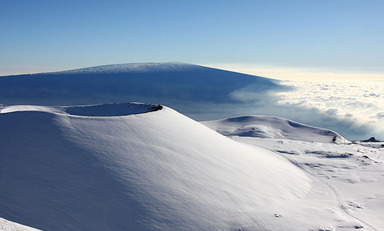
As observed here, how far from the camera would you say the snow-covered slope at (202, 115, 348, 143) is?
1692 inches

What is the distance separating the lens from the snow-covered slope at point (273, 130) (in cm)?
4297

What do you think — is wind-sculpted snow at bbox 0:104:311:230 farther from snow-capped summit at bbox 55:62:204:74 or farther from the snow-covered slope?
snow-capped summit at bbox 55:62:204:74

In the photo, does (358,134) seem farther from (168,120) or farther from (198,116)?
(168,120)

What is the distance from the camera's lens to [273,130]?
48812 millimetres

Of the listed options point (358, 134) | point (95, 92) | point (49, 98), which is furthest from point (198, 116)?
point (358, 134)

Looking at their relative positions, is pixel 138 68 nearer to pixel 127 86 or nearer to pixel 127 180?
pixel 127 86

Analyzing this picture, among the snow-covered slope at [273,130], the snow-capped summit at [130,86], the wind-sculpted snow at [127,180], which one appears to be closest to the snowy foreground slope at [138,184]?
the wind-sculpted snow at [127,180]

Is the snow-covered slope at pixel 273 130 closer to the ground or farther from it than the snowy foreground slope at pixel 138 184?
closer to the ground

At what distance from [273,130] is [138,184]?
41869 millimetres

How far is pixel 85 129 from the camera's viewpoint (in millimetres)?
11773

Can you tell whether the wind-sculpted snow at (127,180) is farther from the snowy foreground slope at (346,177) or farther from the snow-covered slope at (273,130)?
the snow-covered slope at (273,130)

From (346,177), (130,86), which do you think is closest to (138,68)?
(130,86)

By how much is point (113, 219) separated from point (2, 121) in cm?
749

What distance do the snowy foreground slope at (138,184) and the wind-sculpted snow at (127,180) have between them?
0.03m
